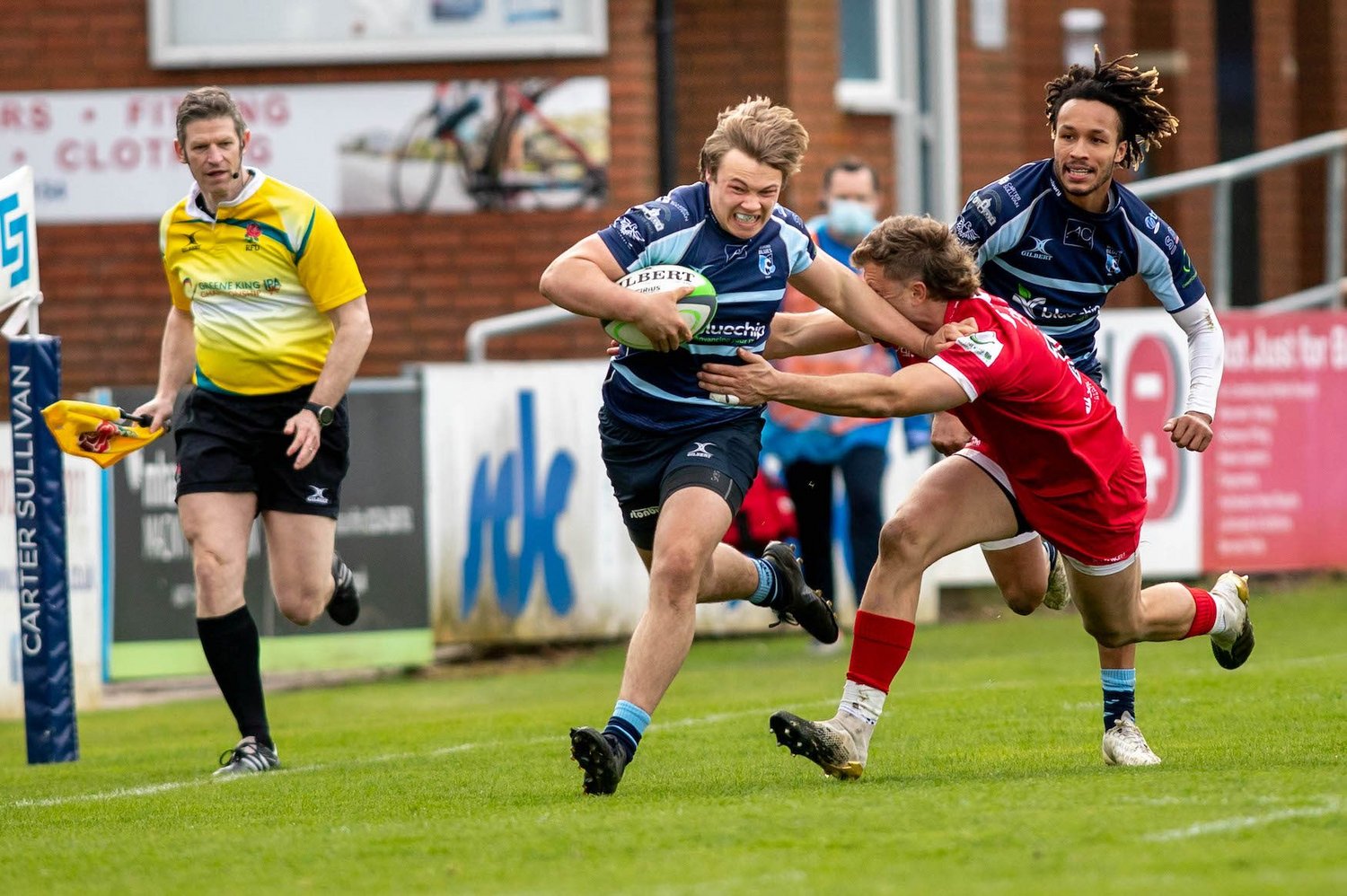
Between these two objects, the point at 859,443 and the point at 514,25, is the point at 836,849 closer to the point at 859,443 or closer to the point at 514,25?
the point at 859,443

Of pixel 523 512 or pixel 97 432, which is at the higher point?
pixel 97 432

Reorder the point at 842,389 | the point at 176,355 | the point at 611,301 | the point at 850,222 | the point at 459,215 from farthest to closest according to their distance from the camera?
the point at 459,215, the point at 850,222, the point at 176,355, the point at 611,301, the point at 842,389

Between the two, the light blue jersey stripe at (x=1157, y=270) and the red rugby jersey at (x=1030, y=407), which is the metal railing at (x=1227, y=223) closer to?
the light blue jersey stripe at (x=1157, y=270)

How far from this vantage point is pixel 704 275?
634 cm

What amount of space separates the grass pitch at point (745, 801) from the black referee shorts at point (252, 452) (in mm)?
1005

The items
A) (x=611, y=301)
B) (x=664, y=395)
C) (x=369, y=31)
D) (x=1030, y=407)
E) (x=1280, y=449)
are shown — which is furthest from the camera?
(x=369, y=31)

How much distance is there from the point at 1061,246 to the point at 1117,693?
1.44 m

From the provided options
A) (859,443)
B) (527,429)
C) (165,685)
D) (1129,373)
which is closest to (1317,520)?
(1129,373)

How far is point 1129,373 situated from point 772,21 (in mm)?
3487

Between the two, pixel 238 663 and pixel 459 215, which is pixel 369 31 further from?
pixel 238 663

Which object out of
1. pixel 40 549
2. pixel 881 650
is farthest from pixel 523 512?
pixel 881 650

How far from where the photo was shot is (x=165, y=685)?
12.5 meters

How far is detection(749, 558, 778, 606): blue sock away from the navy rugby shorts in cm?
73

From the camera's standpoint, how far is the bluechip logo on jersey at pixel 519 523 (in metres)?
12.2
